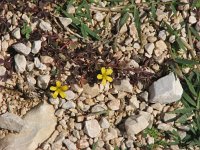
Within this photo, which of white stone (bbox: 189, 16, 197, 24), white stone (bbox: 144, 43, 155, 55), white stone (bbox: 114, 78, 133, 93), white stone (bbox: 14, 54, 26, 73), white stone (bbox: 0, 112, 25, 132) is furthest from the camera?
white stone (bbox: 189, 16, 197, 24)

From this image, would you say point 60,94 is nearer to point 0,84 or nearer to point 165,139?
point 0,84

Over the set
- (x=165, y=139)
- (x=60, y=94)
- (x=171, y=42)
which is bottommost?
(x=165, y=139)

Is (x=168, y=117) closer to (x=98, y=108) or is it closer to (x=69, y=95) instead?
(x=98, y=108)

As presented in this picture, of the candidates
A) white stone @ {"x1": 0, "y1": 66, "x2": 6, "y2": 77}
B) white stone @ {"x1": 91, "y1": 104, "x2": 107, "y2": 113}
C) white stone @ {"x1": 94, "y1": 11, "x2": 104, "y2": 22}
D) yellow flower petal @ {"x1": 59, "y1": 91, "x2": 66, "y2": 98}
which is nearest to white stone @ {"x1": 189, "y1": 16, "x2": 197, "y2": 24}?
white stone @ {"x1": 94, "y1": 11, "x2": 104, "y2": 22}

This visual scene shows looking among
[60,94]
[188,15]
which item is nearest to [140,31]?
[188,15]

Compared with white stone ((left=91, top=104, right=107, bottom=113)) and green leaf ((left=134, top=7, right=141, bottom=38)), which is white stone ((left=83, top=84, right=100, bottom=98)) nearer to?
white stone ((left=91, top=104, right=107, bottom=113))

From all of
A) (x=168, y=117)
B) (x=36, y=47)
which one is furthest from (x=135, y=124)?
(x=36, y=47)

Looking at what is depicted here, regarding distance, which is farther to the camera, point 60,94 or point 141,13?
point 141,13
